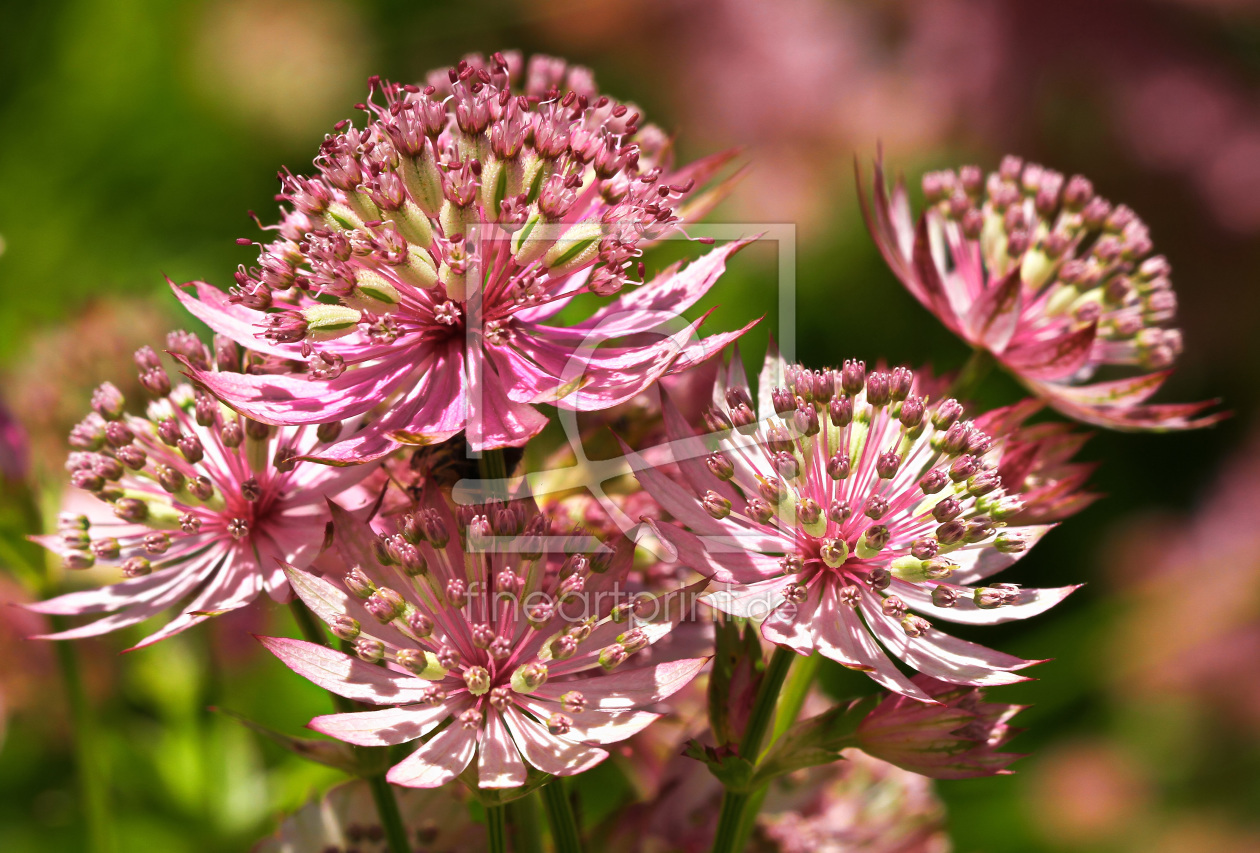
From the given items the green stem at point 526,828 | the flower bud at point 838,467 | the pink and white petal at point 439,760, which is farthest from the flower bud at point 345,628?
the flower bud at point 838,467

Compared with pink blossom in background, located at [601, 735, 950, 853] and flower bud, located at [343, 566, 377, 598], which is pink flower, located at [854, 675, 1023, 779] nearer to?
pink blossom in background, located at [601, 735, 950, 853]

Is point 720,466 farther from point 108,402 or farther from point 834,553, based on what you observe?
point 108,402

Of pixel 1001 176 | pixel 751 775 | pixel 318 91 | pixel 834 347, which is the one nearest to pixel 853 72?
pixel 834 347

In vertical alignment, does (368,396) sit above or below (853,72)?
below

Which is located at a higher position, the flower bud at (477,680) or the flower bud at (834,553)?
the flower bud at (834,553)

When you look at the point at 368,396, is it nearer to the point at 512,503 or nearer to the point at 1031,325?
the point at 512,503

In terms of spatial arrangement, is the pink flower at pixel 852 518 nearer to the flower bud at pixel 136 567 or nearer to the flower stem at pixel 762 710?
the flower stem at pixel 762 710
